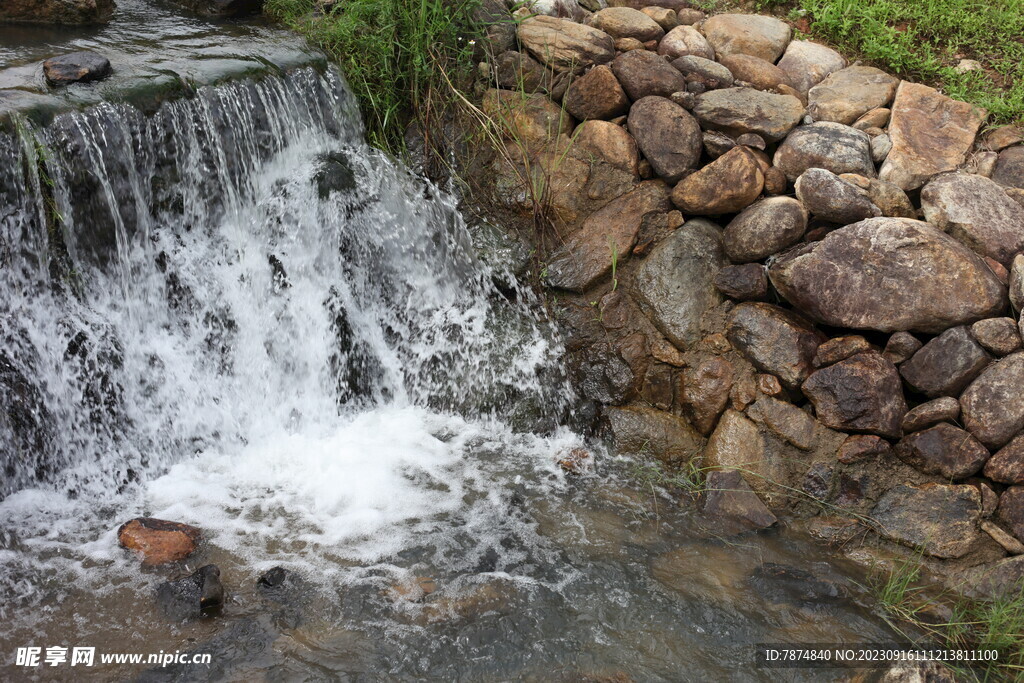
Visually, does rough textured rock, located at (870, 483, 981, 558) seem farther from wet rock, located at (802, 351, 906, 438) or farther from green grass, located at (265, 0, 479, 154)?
green grass, located at (265, 0, 479, 154)

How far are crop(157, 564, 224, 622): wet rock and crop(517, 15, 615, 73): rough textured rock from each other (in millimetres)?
3168

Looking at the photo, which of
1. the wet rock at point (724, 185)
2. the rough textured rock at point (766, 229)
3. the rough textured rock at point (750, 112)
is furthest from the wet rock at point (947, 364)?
the rough textured rock at point (750, 112)

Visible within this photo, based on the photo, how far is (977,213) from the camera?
12.4 ft

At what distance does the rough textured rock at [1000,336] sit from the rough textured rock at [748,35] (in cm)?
209

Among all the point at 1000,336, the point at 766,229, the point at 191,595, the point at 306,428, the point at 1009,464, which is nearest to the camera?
the point at 191,595

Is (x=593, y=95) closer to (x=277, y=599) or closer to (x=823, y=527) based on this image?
(x=823, y=527)

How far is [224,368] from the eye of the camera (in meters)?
3.99

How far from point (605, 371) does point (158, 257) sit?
89.9 inches

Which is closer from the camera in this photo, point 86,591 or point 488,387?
point 86,591

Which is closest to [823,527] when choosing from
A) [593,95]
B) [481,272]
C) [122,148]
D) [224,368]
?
[481,272]

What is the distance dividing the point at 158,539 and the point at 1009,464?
349 centimetres

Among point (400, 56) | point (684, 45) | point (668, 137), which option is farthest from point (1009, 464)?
point (400, 56)

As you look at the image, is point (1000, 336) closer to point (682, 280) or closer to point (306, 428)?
point (682, 280)

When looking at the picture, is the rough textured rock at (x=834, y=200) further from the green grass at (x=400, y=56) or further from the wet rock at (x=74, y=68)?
the wet rock at (x=74, y=68)
